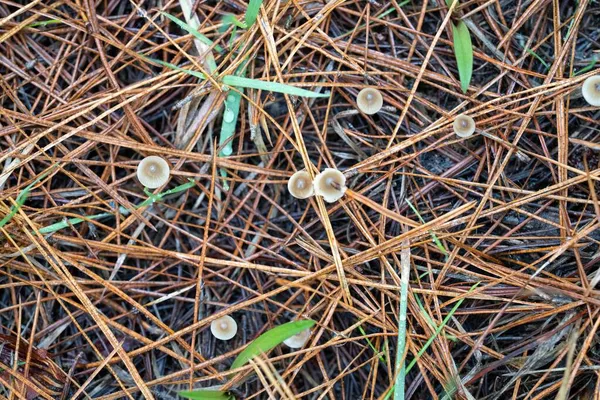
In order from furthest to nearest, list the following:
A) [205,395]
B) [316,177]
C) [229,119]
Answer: [229,119], [316,177], [205,395]

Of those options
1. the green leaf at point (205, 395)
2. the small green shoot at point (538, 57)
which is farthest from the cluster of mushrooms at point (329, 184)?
the small green shoot at point (538, 57)

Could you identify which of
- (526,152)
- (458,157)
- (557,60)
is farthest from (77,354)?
(557,60)

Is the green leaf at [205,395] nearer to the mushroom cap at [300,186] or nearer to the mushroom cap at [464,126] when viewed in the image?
the mushroom cap at [300,186]

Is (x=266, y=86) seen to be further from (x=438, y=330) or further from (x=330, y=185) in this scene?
(x=438, y=330)

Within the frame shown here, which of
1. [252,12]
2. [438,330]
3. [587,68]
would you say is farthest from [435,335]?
[252,12]

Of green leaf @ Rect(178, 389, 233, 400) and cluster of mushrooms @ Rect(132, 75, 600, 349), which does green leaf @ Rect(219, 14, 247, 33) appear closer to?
cluster of mushrooms @ Rect(132, 75, 600, 349)

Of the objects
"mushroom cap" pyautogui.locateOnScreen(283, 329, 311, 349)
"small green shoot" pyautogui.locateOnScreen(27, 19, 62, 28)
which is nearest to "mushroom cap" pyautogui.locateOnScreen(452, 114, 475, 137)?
"mushroom cap" pyautogui.locateOnScreen(283, 329, 311, 349)
